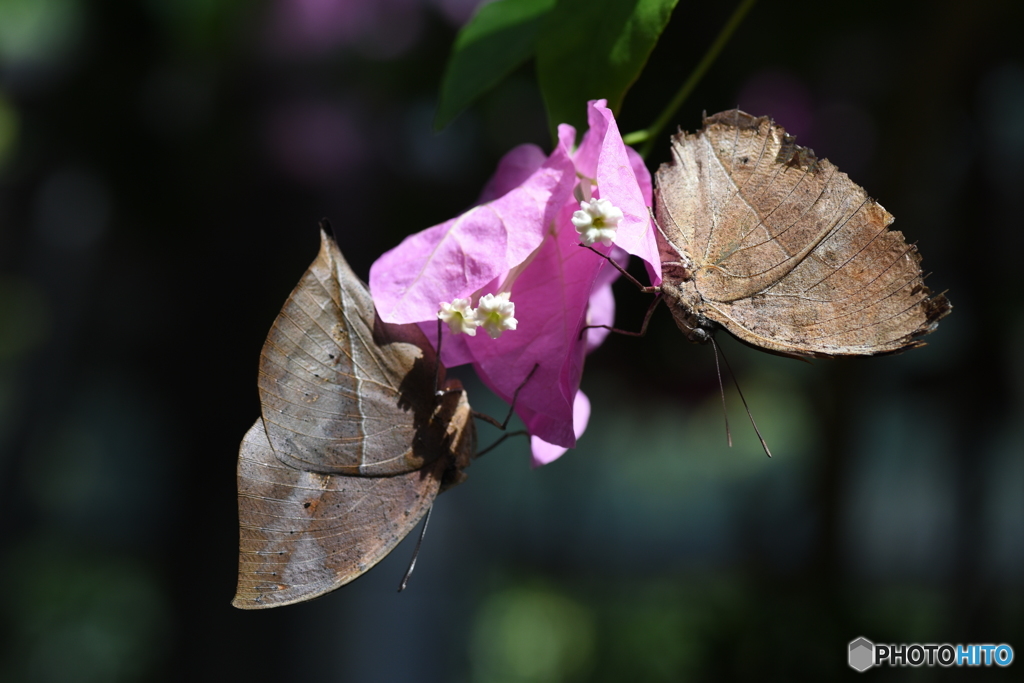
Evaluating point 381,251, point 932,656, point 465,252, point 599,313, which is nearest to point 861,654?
point 932,656

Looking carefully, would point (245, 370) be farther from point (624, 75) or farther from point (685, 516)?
point (685, 516)

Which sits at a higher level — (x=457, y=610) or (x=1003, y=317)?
(x=1003, y=317)

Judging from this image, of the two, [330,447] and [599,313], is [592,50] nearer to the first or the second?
[599,313]

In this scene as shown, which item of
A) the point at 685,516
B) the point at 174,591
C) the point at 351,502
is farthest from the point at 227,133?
the point at 685,516

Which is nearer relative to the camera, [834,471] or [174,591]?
[834,471]

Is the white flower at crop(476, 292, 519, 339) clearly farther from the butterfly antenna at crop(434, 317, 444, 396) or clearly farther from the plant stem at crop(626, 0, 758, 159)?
the plant stem at crop(626, 0, 758, 159)

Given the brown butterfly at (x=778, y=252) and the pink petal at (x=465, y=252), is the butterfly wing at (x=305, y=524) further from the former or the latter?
the brown butterfly at (x=778, y=252)

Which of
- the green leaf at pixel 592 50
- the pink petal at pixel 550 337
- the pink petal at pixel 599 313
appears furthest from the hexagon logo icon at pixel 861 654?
the green leaf at pixel 592 50
